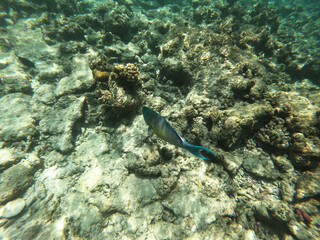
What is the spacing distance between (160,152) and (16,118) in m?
4.64

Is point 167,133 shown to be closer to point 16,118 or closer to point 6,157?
point 6,157

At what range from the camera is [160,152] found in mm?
3502

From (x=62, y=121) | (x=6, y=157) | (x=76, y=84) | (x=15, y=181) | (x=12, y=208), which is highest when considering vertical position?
(x=76, y=84)

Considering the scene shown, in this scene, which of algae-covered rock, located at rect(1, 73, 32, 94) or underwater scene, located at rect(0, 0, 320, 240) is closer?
underwater scene, located at rect(0, 0, 320, 240)

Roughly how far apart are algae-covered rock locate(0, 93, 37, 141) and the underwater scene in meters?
0.03

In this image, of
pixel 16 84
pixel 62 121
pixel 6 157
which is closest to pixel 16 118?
pixel 6 157

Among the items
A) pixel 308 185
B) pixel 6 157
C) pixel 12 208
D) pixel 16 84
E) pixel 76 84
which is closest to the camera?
pixel 308 185

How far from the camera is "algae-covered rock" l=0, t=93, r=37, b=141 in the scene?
13.3 feet

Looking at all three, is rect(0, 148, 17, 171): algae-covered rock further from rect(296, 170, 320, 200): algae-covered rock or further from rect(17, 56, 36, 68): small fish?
rect(296, 170, 320, 200): algae-covered rock

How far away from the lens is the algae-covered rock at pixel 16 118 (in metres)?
4.05

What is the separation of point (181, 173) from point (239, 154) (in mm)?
1585

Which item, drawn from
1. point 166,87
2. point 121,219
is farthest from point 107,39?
point 121,219

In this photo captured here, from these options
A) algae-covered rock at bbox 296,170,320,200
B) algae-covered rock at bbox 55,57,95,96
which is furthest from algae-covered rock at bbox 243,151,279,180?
algae-covered rock at bbox 55,57,95,96

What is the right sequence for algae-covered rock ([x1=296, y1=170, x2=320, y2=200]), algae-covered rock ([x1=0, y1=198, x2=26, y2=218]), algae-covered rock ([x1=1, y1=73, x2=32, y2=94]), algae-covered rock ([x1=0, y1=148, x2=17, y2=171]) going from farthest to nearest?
algae-covered rock ([x1=1, y1=73, x2=32, y2=94])
algae-covered rock ([x1=0, y1=148, x2=17, y2=171])
algae-covered rock ([x1=0, y1=198, x2=26, y2=218])
algae-covered rock ([x1=296, y1=170, x2=320, y2=200])
